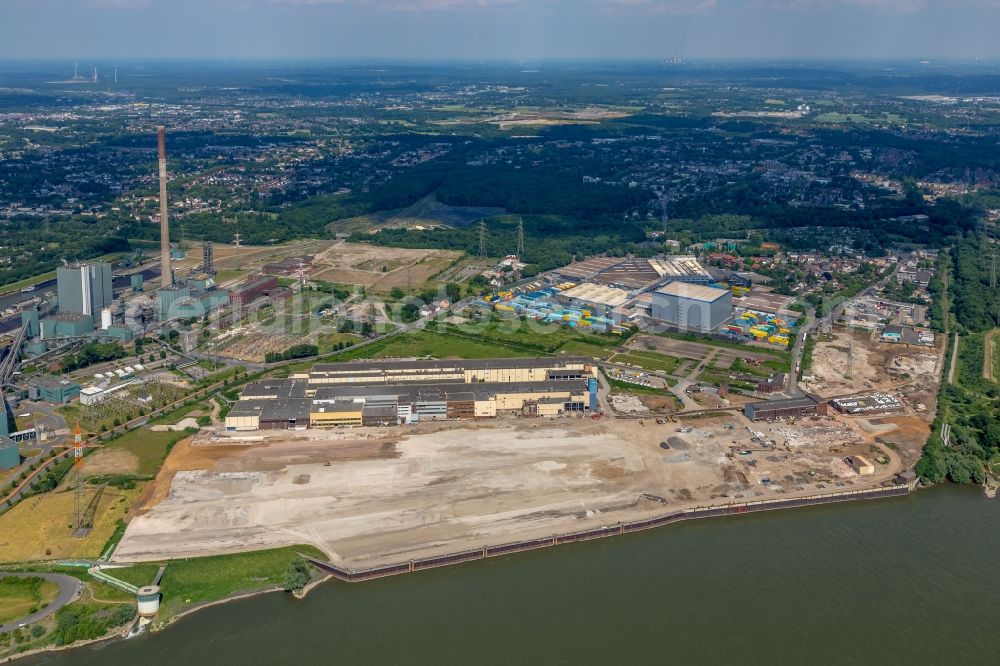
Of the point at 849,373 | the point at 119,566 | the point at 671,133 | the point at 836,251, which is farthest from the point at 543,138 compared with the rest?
the point at 119,566

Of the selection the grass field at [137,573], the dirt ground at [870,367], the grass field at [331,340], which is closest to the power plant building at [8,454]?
the grass field at [137,573]

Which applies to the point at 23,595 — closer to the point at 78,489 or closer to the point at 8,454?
the point at 78,489

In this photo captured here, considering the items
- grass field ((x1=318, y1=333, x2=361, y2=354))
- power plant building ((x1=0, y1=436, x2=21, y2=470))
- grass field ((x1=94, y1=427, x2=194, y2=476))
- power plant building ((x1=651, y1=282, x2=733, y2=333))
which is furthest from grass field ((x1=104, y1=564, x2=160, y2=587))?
power plant building ((x1=651, y1=282, x2=733, y2=333))

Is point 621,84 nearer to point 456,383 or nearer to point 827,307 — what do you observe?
point 827,307

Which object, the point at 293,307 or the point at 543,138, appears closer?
the point at 293,307

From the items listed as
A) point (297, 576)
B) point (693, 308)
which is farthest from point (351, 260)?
point (297, 576)
